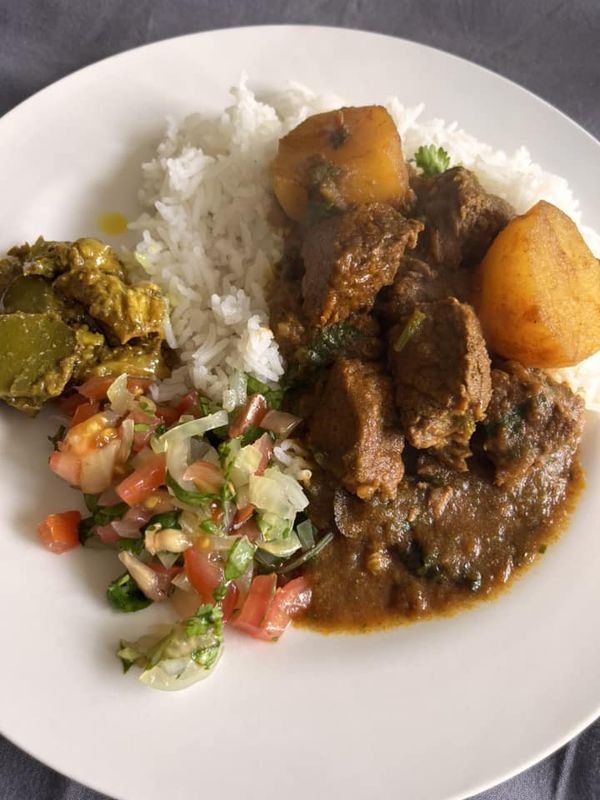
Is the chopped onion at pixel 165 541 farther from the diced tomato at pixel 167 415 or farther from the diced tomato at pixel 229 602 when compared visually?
the diced tomato at pixel 167 415

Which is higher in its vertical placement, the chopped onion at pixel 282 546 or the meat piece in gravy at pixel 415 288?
the meat piece in gravy at pixel 415 288

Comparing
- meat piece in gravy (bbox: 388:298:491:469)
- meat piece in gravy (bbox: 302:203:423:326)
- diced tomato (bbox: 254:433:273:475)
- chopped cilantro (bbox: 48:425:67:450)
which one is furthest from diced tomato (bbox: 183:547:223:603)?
meat piece in gravy (bbox: 302:203:423:326)

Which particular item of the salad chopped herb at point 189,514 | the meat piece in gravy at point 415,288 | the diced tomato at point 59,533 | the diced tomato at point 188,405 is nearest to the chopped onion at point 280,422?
the salad chopped herb at point 189,514

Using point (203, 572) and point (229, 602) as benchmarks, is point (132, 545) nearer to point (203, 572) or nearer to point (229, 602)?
point (203, 572)

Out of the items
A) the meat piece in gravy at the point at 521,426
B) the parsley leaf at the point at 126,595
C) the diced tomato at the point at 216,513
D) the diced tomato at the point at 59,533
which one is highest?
the meat piece in gravy at the point at 521,426

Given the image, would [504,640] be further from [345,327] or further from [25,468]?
[25,468]

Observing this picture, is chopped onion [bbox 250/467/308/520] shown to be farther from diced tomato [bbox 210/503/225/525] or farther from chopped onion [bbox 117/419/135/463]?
chopped onion [bbox 117/419/135/463]

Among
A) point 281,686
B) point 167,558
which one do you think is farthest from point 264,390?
point 281,686
